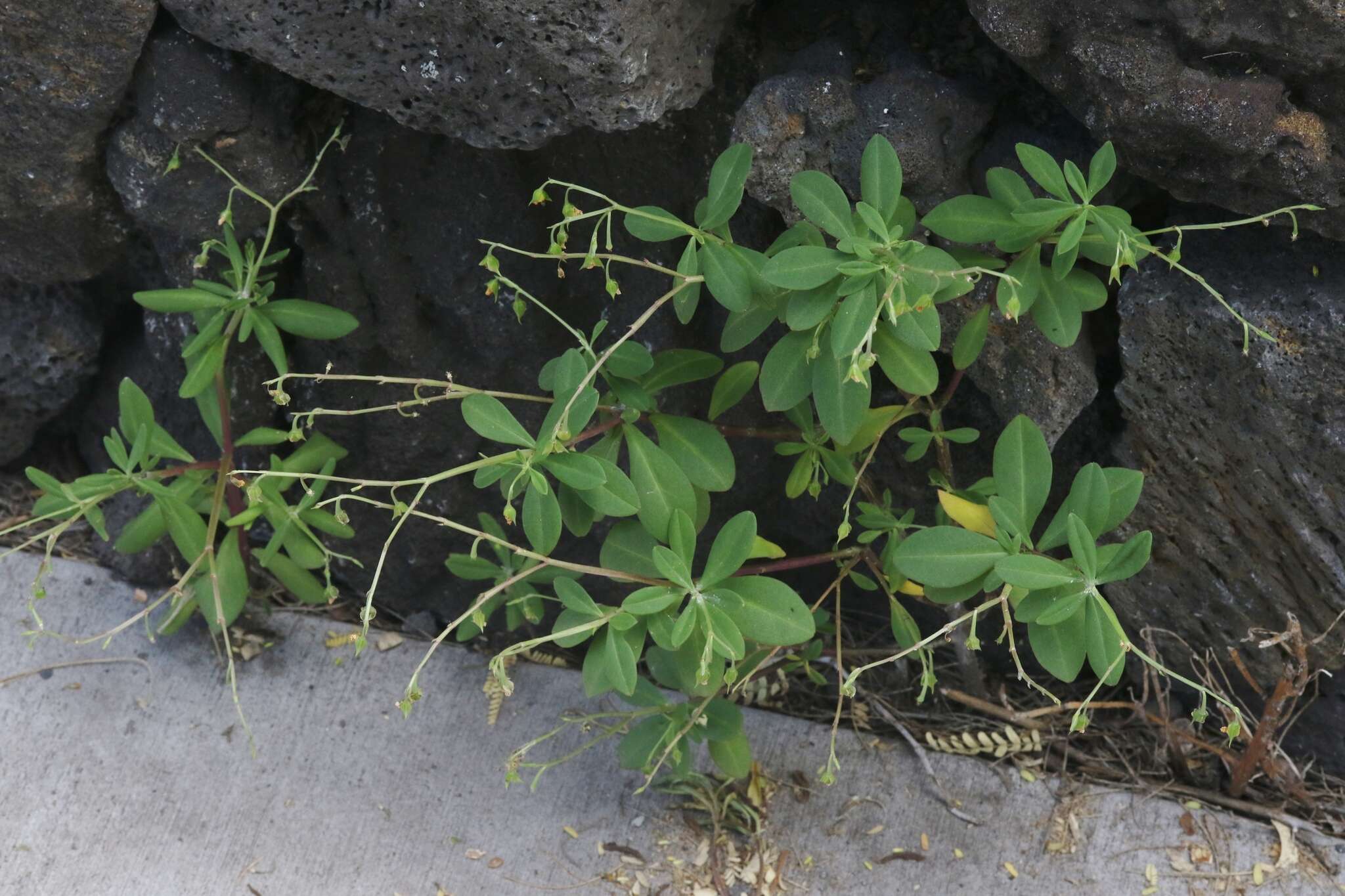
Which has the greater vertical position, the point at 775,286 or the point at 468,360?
the point at 775,286

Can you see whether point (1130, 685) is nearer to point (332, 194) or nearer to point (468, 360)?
point (468, 360)

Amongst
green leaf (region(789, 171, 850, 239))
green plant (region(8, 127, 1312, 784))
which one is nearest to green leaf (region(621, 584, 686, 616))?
green plant (region(8, 127, 1312, 784))

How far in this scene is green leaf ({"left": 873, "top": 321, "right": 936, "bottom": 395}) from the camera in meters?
1.78

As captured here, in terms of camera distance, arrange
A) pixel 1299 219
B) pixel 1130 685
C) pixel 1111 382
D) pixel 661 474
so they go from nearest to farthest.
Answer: pixel 1299 219
pixel 661 474
pixel 1111 382
pixel 1130 685

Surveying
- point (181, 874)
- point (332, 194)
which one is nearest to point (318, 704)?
point (181, 874)

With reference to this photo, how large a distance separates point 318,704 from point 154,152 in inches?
48.1

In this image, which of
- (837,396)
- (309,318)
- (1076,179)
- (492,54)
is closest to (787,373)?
(837,396)

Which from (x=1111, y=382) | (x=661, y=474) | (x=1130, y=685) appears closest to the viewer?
(x=661, y=474)

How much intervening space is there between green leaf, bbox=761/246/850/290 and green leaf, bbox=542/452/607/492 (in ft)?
1.22

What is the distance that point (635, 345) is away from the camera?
194 centimetres

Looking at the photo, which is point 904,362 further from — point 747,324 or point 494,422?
point 494,422

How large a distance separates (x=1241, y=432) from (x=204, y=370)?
6.11ft

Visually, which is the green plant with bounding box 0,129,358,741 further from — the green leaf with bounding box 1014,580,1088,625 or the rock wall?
the green leaf with bounding box 1014,580,1088,625

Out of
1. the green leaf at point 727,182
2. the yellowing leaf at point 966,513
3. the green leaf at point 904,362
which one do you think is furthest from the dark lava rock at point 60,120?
the yellowing leaf at point 966,513
